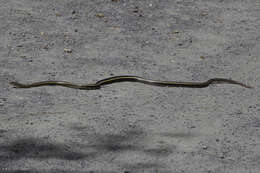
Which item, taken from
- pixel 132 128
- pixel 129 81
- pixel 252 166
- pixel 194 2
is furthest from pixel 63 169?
pixel 194 2

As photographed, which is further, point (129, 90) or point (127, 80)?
point (127, 80)

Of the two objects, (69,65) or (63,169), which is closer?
(63,169)

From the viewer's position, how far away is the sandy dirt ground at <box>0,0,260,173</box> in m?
5.80

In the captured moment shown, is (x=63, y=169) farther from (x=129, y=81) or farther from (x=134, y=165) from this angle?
(x=129, y=81)

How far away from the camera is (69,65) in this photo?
880cm

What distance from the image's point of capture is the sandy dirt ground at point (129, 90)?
5.80 m

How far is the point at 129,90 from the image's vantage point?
7.98m

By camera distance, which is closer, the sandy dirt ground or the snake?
the sandy dirt ground

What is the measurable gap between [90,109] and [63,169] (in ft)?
5.84

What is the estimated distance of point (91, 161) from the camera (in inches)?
221

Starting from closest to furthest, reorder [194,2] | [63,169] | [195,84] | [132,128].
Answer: [63,169] < [132,128] < [195,84] < [194,2]

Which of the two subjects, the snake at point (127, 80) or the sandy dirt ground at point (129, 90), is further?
the snake at point (127, 80)

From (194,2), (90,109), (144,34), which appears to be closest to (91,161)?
(90,109)

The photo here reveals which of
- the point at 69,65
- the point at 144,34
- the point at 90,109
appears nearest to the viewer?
the point at 90,109
